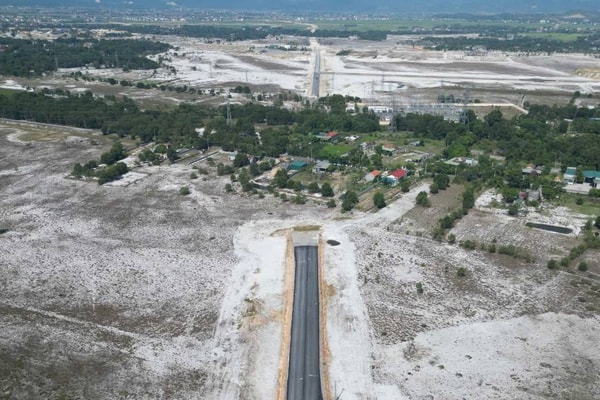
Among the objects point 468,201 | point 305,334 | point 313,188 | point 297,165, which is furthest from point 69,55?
point 305,334

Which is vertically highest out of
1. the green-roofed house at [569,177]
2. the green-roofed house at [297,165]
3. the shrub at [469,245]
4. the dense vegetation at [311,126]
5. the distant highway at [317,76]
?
the distant highway at [317,76]

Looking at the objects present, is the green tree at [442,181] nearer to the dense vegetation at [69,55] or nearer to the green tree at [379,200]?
the green tree at [379,200]

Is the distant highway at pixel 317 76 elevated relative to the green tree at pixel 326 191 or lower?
elevated

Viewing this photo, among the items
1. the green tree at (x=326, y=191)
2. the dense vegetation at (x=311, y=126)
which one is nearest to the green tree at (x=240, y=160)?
the dense vegetation at (x=311, y=126)

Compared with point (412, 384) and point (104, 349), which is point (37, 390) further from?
point (412, 384)

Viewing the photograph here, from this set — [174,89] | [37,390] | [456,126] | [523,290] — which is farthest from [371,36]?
[37,390]

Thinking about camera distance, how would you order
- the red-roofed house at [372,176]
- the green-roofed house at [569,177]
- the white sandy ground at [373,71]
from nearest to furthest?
the green-roofed house at [569,177]
the red-roofed house at [372,176]
the white sandy ground at [373,71]

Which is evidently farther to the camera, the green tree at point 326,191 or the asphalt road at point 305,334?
the green tree at point 326,191
